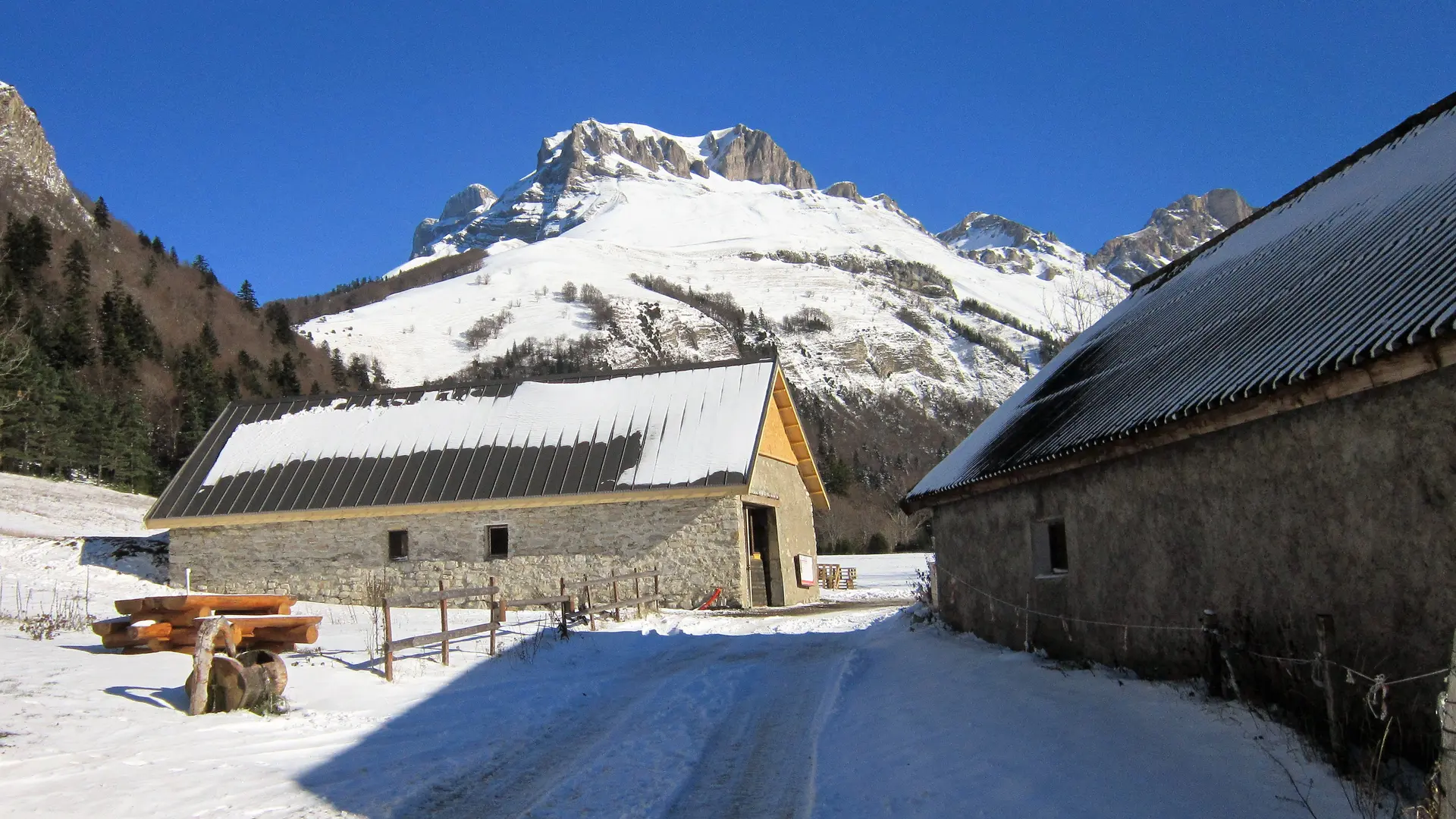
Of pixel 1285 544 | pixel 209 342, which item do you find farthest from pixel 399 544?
pixel 209 342

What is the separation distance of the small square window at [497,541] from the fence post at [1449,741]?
784 inches

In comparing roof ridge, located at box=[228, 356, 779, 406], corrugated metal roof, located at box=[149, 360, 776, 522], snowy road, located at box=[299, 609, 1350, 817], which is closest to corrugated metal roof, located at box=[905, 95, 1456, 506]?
snowy road, located at box=[299, 609, 1350, 817]

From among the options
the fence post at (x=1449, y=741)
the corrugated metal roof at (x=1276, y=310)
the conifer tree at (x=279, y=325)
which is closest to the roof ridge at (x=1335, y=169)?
the corrugated metal roof at (x=1276, y=310)

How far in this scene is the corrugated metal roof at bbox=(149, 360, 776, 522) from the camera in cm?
2175

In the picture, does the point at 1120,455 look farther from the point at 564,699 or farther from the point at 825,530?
the point at 825,530

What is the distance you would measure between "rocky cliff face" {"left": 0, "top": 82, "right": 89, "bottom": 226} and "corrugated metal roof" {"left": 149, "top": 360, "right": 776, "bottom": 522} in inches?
2094

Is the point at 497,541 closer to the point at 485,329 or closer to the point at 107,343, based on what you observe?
the point at 107,343

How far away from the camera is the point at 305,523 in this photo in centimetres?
2266

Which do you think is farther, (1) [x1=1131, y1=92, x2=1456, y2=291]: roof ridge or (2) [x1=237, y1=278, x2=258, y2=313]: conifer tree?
(2) [x1=237, y1=278, x2=258, y2=313]: conifer tree

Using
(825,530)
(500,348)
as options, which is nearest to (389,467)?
(825,530)

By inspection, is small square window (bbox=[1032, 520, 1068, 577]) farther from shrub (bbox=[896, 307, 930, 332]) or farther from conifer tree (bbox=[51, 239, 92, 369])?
shrub (bbox=[896, 307, 930, 332])

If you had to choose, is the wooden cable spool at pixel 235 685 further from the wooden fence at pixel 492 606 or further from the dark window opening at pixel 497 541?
the dark window opening at pixel 497 541

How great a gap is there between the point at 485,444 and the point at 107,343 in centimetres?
4149

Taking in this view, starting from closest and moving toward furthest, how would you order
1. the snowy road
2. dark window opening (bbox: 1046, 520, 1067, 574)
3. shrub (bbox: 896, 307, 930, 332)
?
the snowy road, dark window opening (bbox: 1046, 520, 1067, 574), shrub (bbox: 896, 307, 930, 332)
